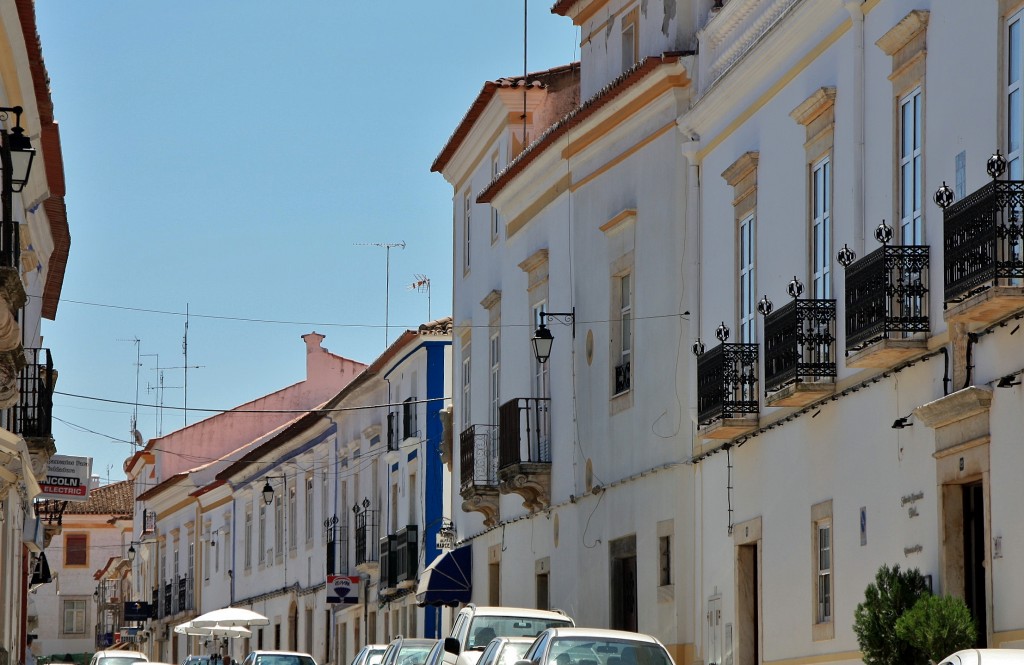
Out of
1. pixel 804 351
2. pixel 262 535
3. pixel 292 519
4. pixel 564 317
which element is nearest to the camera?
pixel 804 351

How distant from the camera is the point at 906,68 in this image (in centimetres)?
1647

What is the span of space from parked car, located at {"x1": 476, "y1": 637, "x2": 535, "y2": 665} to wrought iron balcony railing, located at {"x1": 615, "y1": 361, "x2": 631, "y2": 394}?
7.08 m

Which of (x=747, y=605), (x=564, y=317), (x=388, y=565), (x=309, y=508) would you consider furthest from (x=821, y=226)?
(x=309, y=508)

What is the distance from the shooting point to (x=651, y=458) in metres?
23.7

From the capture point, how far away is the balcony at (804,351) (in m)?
17.9

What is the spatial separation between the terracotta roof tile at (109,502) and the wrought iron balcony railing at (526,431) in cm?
6091

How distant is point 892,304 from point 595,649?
3.94m

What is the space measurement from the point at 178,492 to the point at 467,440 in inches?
1414

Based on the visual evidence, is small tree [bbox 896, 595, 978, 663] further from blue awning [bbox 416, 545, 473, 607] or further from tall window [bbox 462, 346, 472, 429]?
tall window [bbox 462, 346, 472, 429]

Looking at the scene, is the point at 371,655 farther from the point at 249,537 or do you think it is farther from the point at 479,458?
the point at 249,537

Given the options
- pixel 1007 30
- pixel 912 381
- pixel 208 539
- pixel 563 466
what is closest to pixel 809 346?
pixel 912 381

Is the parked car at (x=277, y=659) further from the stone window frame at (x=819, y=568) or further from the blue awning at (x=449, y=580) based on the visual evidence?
the stone window frame at (x=819, y=568)

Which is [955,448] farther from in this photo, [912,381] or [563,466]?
[563,466]

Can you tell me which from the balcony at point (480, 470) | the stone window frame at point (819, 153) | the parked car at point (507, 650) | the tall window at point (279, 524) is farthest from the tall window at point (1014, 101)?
the tall window at point (279, 524)
